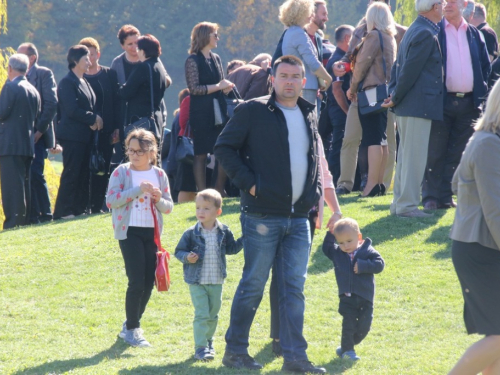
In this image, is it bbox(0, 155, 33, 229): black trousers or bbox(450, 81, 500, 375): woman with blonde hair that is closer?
bbox(450, 81, 500, 375): woman with blonde hair

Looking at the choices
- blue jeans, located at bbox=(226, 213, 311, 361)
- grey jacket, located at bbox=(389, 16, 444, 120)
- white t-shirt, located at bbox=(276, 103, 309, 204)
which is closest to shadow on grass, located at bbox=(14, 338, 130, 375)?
blue jeans, located at bbox=(226, 213, 311, 361)

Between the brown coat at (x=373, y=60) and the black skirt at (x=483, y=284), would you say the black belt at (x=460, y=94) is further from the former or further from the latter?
the black skirt at (x=483, y=284)

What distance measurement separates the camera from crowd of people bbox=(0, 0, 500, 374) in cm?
611

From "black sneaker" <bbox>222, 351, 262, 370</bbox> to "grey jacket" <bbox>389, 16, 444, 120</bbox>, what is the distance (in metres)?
4.36

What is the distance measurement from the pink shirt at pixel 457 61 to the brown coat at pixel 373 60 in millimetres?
1006

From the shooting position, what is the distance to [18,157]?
12.5 meters

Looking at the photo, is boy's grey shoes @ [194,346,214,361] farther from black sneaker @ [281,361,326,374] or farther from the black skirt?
the black skirt

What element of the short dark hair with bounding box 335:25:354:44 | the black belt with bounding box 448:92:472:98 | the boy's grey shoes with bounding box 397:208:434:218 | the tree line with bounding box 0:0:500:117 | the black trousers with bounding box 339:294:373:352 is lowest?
the black trousers with bounding box 339:294:373:352

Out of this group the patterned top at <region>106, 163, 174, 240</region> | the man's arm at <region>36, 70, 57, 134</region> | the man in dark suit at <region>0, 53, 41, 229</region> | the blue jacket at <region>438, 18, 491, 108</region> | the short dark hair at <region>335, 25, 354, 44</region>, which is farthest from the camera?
the short dark hair at <region>335, 25, 354, 44</region>

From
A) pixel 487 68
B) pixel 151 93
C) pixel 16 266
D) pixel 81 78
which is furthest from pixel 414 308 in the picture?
pixel 81 78

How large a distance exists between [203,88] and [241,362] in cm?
607

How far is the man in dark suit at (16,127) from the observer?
12305 mm

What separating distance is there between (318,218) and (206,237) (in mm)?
851

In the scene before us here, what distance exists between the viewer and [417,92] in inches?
382
